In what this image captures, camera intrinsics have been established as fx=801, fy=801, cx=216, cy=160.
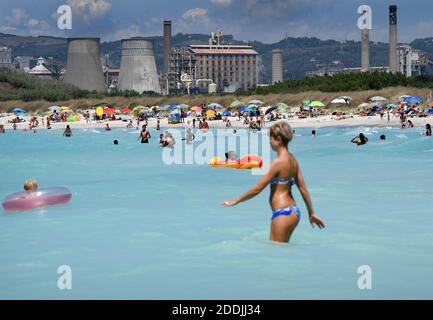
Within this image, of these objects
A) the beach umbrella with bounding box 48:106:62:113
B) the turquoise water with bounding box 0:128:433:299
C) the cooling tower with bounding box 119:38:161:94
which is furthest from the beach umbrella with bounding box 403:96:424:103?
the cooling tower with bounding box 119:38:161:94

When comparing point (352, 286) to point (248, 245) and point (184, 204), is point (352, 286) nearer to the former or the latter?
point (248, 245)

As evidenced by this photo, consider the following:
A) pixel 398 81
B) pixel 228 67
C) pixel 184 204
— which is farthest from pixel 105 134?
pixel 228 67

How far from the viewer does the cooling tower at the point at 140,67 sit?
135125mm

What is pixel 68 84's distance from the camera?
388 feet

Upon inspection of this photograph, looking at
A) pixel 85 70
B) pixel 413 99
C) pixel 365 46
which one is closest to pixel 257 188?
pixel 413 99

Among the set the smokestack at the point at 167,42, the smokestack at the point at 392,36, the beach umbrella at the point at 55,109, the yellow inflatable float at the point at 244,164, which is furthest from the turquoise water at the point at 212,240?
the smokestack at the point at 167,42

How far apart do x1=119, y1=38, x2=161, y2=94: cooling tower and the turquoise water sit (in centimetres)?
11159

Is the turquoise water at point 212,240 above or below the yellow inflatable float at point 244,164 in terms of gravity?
below

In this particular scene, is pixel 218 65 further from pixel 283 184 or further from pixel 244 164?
pixel 283 184

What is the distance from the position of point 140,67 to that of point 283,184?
12927cm

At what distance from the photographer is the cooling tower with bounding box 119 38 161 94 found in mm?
135125

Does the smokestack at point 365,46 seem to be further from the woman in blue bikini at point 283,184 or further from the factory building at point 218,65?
the woman in blue bikini at point 283,184

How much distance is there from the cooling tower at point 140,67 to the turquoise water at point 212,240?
366ft
